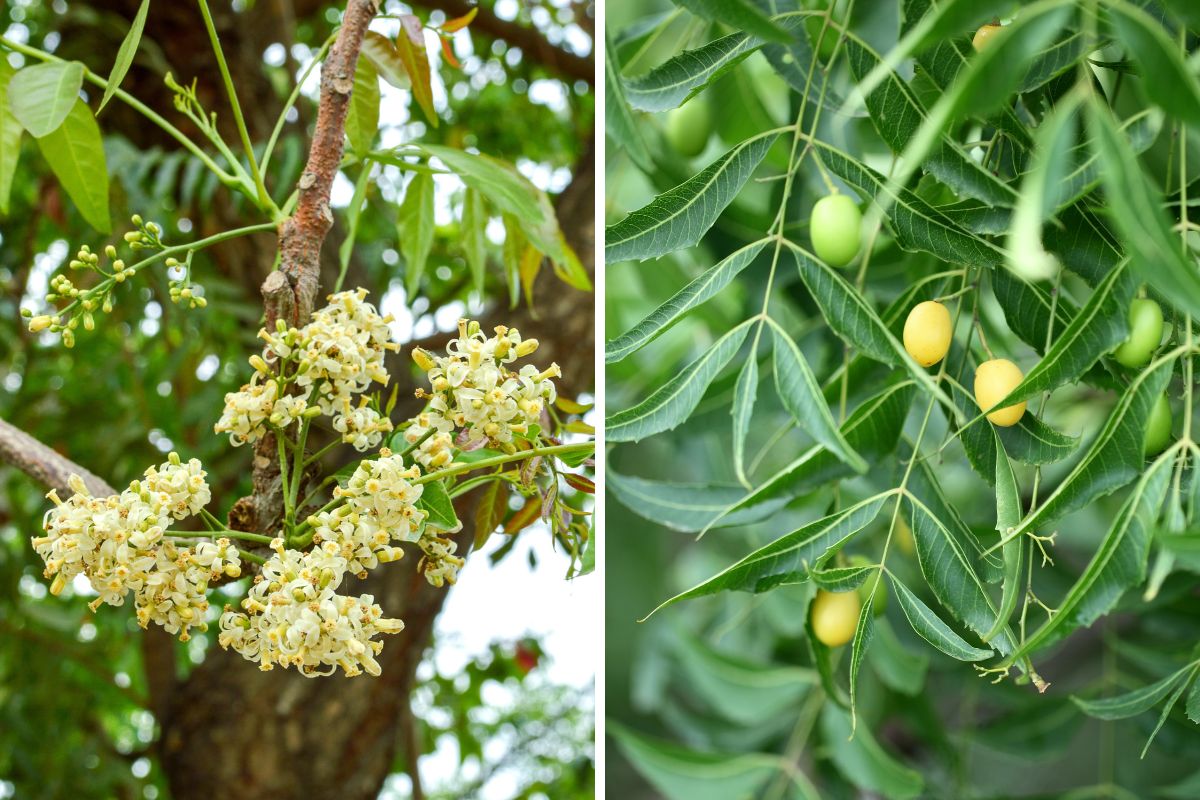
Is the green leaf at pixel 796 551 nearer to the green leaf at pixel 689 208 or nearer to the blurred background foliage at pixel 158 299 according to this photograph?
the green leaf at pixel 689 208

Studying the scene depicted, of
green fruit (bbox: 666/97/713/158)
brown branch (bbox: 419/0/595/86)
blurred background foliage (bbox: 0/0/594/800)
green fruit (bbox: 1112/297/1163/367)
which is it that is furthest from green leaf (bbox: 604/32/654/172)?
brown branch (bbox: 419/0/595/86)

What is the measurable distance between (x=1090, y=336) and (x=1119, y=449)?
25 millimetres

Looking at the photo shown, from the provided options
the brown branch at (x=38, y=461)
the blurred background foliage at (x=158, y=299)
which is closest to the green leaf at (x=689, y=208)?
the brown branch at (x=38, y=461)

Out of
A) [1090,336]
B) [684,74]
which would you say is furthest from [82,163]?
[1090,336]

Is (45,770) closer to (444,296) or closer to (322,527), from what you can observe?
(444,296)

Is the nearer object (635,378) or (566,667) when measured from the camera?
(635,378)

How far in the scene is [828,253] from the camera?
1.07 ft

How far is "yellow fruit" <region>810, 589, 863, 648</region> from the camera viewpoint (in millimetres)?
370

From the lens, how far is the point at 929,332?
30cm

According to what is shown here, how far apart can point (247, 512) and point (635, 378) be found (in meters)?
0.35

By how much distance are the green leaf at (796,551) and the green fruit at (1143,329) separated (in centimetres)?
7

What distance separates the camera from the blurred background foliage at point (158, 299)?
0.91 meters

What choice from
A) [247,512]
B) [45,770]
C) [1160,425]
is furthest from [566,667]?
[1160,425]

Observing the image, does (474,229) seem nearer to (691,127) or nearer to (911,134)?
(691,127)
